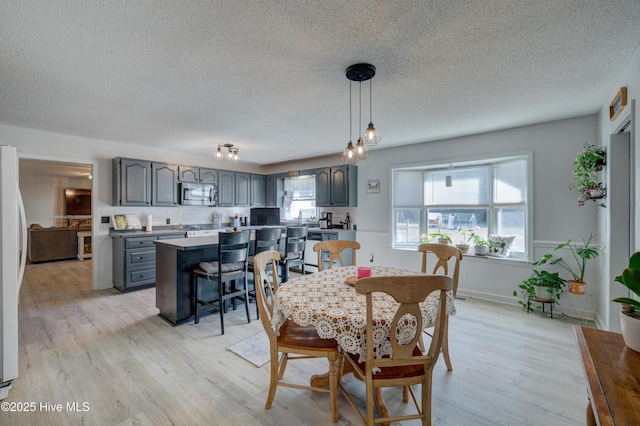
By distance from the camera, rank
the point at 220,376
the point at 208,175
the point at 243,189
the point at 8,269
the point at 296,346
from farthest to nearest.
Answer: the point at 243,189
the point at 208,175
the point at 220,376
the point at 8,269
the point at 296,346

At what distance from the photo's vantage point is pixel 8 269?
1.99 meters

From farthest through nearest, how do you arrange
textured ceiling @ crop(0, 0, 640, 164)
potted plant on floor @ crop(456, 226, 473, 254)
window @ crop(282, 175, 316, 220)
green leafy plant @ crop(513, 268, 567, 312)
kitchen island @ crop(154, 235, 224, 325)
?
window @ crop(282, 175, 316, 220) → potted plant on floor @ crop(456, 226, 473, 254) → green leafy plant @ crop(513, 268, 567, 312) → kitchen island @ crop(154, 235, 224, 325) → textured ceiling @ crop(0, 0, 640, 164)

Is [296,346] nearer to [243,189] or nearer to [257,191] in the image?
[243,189]

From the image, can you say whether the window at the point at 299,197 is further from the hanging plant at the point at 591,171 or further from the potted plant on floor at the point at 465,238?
the hanging plant at the point at 591,171

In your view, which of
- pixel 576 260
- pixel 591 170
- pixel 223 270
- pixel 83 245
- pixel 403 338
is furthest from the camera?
pixel 83 245

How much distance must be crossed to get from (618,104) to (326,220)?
4372 millimetres

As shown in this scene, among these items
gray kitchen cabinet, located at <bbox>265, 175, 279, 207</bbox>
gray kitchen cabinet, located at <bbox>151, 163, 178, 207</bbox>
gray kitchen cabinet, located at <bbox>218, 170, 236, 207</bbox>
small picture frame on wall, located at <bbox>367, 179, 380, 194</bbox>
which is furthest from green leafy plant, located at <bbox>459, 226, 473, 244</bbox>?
gray kitchen cabinet, located at <bbox>151, 163, 178, 207</bbox>

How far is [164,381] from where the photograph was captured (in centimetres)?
210

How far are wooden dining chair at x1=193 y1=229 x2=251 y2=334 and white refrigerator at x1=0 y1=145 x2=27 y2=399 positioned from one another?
1392 mm

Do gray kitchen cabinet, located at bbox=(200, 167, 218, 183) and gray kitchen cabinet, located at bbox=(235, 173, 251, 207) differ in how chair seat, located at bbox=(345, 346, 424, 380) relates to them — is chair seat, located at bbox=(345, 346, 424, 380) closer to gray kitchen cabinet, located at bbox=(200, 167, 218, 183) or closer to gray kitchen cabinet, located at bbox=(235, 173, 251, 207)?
gray kitchen cabinet, located at bbox=(200, 167, 218, 183)

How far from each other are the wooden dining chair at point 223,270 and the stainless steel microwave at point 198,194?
2480 millimetres

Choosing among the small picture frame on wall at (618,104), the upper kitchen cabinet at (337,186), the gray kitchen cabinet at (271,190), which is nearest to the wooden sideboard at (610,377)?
the small picture frame on wall at (618,104)

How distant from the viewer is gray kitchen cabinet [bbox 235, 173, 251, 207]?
247 inches

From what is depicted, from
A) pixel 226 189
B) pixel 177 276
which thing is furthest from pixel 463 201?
pixel 226 189
